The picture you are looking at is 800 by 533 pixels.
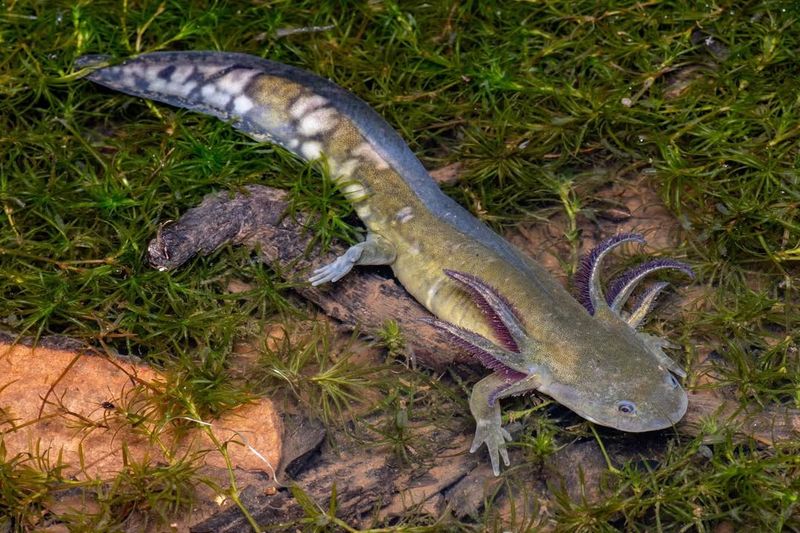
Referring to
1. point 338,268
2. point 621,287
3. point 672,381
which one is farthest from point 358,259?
point 672,381

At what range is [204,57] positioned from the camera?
19.8 ft

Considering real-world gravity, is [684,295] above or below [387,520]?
above

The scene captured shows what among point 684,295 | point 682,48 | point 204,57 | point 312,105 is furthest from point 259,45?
point 684,295

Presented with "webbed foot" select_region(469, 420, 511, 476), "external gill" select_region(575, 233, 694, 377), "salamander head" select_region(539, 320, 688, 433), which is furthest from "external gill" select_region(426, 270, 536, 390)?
"external gill" select_region(575, 233, 694, 377)

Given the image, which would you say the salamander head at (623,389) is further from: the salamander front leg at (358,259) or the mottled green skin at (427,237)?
the salamander front leg at (358,259)

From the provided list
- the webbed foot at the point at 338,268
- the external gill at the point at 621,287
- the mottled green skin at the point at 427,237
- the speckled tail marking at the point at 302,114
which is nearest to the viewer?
the mottled green skin at the point at 427,237

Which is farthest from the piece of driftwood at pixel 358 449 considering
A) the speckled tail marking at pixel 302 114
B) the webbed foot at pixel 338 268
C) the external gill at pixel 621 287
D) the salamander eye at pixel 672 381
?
the external gill at pixel 621 287

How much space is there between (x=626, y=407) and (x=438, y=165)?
7.66ft

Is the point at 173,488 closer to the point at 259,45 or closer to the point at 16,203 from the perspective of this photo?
the point at 16,203

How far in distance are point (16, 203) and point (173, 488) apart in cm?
236

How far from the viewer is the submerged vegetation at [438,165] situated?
15.6 ft

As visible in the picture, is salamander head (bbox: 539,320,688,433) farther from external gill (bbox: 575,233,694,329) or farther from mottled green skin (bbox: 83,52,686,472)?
external gill (bbox: 575,233,694,329)

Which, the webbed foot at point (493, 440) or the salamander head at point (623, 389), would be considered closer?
the salamander head at point (623, 389)

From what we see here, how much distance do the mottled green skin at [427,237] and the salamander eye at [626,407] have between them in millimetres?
21
